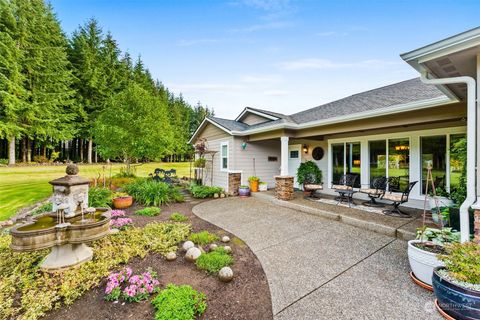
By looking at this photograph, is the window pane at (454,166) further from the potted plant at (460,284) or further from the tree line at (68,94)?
the tree line at (68,94)

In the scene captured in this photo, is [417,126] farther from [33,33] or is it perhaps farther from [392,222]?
[33,33]

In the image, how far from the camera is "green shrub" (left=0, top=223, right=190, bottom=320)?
2268 mm

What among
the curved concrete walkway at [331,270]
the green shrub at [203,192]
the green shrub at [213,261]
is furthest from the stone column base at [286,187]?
the green shrub at [213,261]

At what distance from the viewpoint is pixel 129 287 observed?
249 cm

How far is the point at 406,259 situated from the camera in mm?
3260

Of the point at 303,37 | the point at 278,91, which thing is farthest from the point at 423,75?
the point at 278,91

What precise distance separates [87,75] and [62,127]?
6050 mm

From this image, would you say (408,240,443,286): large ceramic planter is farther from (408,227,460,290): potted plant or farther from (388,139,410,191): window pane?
(388,139,410,191): window pane

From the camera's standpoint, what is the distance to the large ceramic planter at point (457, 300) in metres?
1.85

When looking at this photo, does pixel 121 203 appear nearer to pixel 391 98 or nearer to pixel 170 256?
pixel 170 256

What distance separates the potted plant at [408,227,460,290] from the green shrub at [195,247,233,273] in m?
2.60

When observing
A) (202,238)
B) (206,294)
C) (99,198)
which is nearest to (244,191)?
(202,238)

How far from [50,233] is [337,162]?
8.61 metres

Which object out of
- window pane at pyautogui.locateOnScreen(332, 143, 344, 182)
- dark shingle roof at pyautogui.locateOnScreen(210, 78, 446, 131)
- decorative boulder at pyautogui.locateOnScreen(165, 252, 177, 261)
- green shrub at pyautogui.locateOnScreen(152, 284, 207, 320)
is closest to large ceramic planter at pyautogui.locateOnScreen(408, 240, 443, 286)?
green shrub at pyautogui.locateOnScreen(152, 284, 207, 320)
